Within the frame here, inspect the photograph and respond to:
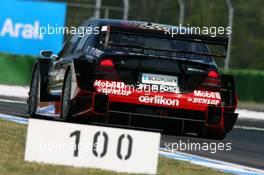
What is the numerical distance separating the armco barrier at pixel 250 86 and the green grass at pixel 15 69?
7764mm

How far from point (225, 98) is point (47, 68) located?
10.2ft

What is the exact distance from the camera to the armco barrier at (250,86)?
34.9 m

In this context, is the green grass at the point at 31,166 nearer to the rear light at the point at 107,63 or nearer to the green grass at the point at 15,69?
the rear light at the point at 107,63

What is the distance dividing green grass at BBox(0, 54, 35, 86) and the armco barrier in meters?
7.76

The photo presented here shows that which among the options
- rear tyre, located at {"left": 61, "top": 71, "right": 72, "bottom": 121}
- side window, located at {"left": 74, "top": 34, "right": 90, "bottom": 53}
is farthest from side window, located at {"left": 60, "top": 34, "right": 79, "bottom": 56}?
rear tyre, located at {"left": 61, "top": 71, "right": 72, "bottom": 121}

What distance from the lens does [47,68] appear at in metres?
14.1

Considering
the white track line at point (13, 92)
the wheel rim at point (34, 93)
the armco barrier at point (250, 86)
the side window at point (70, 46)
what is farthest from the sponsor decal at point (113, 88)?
the armco barrier at point (250, 86)

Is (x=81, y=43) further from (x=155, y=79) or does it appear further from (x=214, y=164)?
(x=214, y=164)

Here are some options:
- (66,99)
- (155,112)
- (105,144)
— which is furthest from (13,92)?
(105,144)

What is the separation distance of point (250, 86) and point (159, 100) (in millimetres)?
23567

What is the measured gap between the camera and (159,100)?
11.8 meters

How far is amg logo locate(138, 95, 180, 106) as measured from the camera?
38.6 ft

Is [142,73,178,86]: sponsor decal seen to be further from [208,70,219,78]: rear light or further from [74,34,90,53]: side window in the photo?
[74,34,90,53]: side window

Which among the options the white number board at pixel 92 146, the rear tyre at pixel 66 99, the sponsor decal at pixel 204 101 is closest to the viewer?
the white number board at pixel 92 146
